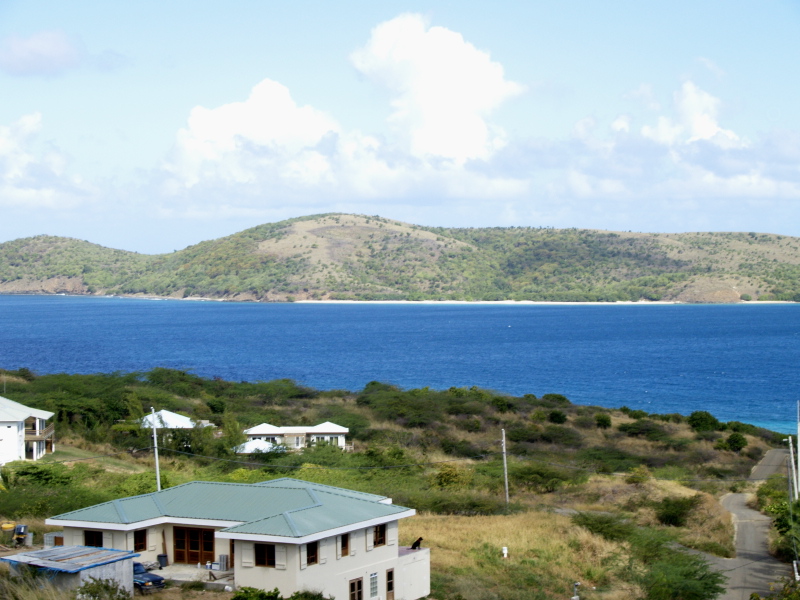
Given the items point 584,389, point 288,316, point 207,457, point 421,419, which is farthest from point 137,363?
point 288,316

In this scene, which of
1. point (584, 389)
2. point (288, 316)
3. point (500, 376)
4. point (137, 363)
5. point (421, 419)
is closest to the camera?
point (421, 419)

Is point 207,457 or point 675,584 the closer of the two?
point 675,584

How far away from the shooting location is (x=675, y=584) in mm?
21734

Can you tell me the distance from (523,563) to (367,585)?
21.3 ft

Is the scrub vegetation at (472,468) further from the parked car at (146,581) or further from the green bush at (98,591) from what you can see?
the green bush at (98,591)

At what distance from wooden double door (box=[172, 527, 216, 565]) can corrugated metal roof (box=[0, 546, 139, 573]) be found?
5.19 ft

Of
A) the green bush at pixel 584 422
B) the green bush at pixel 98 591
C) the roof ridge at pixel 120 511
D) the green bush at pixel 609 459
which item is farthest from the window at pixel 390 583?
the green bush at pixel 584 422

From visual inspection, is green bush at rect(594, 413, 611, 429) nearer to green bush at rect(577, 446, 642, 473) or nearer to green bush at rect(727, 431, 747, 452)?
green bush at rect(577, 446, 642, 473)

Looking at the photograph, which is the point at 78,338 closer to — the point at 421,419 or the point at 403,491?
the point at 421,419

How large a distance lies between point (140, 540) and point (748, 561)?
16.9m

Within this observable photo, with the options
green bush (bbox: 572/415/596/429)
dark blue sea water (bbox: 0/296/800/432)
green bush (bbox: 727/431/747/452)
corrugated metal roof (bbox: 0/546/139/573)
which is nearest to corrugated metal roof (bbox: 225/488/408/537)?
corrugated metal roof (bbox: 0/546/139/573)

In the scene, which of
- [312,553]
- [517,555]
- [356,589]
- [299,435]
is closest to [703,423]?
[299,435]

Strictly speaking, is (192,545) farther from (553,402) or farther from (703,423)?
(553,402)

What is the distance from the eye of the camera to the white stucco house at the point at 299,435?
44.8 metres
